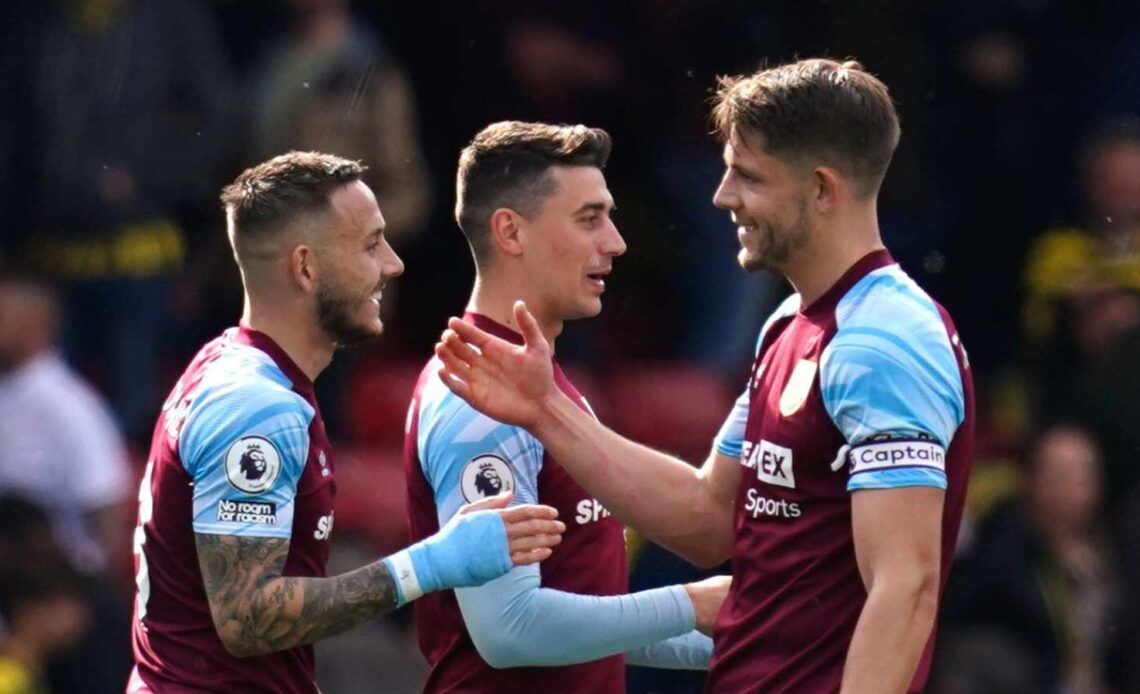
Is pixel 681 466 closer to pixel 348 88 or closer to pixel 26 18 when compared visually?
pixel 348 88

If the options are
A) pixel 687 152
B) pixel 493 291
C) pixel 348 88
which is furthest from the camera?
pixel 687 152

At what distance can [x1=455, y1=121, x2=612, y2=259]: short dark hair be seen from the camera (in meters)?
6.05

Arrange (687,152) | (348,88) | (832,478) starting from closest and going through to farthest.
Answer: (832,478) → (348,88) → (687,152)

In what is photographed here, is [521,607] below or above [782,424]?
below

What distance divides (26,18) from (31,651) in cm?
264

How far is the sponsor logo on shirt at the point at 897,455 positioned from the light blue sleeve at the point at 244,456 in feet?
4.24

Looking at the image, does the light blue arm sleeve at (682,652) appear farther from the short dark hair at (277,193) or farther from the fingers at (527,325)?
the short dark hair at (277,193)

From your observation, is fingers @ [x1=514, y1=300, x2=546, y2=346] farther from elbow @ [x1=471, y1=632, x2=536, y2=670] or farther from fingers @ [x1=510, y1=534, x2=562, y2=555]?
elbow @ [x1=471, y1=632, x2=536, y2=670]

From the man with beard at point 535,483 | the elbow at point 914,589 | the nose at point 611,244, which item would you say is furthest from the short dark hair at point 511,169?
the elbow at point 914,589

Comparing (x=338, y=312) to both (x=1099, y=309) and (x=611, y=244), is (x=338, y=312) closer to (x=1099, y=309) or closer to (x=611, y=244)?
(x=611, y=244)

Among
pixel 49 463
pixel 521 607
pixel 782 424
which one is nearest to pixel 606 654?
pixel 521 607

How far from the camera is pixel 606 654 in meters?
5.71

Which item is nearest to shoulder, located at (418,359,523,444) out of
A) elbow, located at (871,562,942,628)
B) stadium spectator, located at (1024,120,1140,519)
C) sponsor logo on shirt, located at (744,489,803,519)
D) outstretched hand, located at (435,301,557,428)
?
outstretched hand, located at (435,301,557,428)

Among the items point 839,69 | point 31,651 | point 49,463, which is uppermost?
point 839,69
